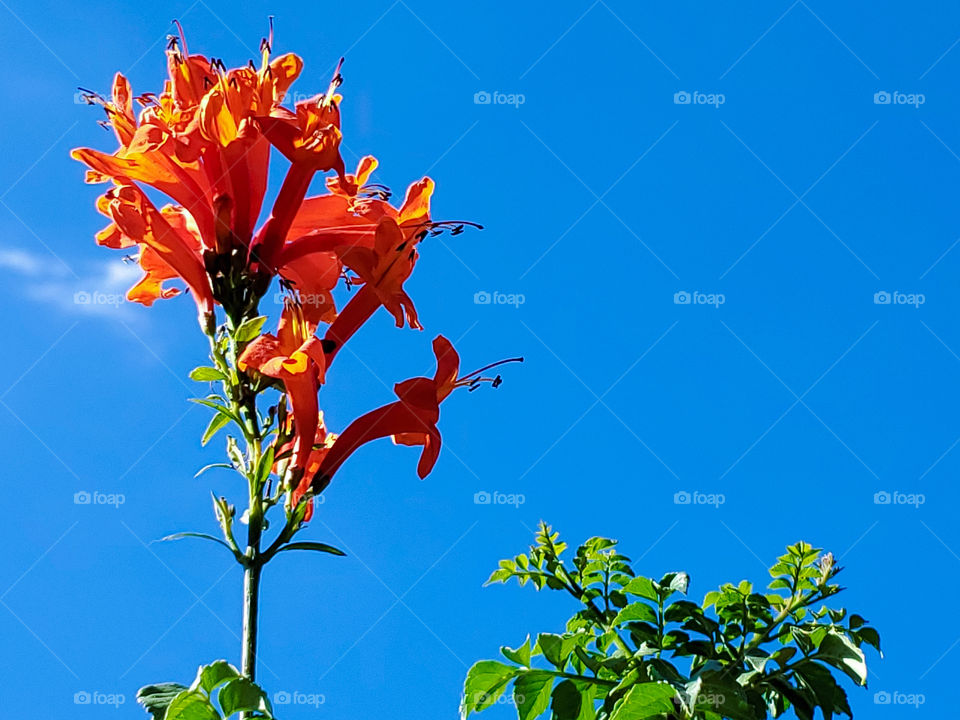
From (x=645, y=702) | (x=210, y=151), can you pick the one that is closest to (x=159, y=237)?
(x=210, y=151)

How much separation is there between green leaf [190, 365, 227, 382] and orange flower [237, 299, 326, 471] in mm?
53

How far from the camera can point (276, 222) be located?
2.44 m

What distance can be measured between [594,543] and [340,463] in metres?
0.70

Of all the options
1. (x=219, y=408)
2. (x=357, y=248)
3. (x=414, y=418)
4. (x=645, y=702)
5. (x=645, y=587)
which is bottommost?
(x=645, y=702)

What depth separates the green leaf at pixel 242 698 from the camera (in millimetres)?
1604

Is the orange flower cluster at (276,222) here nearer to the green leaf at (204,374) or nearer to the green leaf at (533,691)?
the green leaf at (204,374)

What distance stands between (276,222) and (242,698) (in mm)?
1216

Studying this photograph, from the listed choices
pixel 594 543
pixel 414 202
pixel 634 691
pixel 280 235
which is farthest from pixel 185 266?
pixel 634 691

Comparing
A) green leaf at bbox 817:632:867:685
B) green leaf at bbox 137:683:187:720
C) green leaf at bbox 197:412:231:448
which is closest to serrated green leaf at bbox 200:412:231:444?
green leaf at bbox 197:412:231:448

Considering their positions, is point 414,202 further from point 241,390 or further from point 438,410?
point 241,390

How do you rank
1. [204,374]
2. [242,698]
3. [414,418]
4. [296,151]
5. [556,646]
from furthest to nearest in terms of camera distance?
[414,418] → [296,151] → [204,374] → [556,646] → [242,698]

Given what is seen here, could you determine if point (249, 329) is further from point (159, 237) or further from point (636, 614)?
point (636, 614)

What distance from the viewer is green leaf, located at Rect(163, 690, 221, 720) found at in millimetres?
1604

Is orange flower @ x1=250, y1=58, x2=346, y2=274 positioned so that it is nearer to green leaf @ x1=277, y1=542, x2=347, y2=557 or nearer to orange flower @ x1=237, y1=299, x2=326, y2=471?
orange flower @ x1=237, y1=299, x2=326, y2=471
